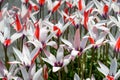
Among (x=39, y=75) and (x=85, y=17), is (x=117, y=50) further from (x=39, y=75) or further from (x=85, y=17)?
(x=39, y=75)

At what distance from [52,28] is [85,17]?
0.18 meters

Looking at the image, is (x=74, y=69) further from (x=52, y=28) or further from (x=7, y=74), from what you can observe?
(x=7, y=74)

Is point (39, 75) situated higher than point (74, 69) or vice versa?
point (39, 75)

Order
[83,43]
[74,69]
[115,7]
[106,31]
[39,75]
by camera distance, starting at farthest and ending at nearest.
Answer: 1. [74,69]
2. [115,7]
3. [106,31]
4. [83,43]
5. [39,75]

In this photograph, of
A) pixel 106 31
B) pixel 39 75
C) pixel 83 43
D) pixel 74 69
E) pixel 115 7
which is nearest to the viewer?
pixel 39 75

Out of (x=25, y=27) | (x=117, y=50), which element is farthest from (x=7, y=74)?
(x=117, y=50)

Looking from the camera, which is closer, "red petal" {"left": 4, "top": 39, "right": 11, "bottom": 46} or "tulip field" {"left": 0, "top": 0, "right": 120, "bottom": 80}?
"tulip field" {"left": 0, "top": 0, "right": 120, "bottom": 80}

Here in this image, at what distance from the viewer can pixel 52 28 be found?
7.23 ft

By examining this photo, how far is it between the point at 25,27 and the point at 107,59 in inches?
27.5

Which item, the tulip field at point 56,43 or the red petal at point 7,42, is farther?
the red petal at point 7,42

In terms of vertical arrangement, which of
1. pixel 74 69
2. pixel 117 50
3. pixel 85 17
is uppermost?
pixel 85 17

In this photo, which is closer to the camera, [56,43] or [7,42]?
[7,42]

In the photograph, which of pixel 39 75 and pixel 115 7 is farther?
pixel 115 7

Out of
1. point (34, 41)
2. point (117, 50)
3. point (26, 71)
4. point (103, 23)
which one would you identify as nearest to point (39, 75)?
point (26, 71)
